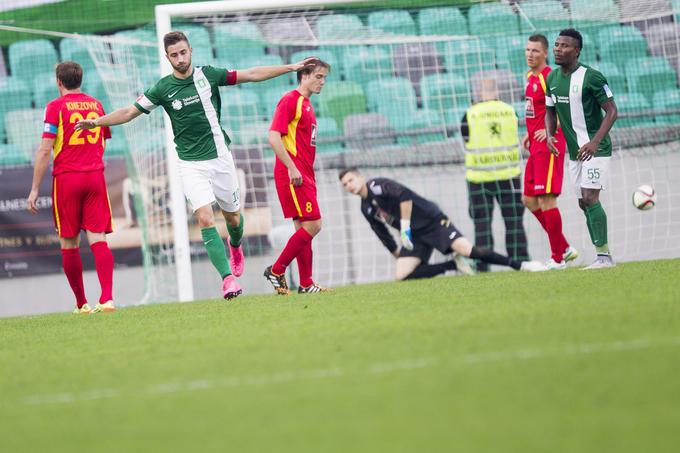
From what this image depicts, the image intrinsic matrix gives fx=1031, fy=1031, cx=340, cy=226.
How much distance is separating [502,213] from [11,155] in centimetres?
627

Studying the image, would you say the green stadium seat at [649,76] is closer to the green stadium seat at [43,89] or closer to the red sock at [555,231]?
the red sock at [555,231]

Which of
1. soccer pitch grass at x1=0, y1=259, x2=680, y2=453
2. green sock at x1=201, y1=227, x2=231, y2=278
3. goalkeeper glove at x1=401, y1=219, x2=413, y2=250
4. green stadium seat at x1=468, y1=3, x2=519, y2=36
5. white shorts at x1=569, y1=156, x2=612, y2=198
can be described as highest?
green stadium seat at x1=468, y1=3, x2=519, y2=36

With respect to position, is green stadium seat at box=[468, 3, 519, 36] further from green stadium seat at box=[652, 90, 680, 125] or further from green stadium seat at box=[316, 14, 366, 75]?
green stadium seat at box=[652, 90, 680, 125]

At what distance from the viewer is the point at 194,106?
8.18m

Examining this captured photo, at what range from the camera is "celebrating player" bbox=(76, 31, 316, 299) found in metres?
8.04

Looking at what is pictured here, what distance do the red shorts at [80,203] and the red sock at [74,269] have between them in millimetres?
165

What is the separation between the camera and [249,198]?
1197cm

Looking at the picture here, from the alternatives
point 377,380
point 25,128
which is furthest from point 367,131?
point 377,380

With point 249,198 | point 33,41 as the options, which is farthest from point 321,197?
point 33,41

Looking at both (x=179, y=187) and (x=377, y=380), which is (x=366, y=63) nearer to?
(x=179, y=187)

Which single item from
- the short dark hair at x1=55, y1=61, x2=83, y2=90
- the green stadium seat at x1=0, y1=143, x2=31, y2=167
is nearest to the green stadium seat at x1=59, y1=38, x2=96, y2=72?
the green stadium seat at x1=0, y1=143, x2=31, y2=167

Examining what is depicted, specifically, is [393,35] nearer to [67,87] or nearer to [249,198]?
[249,198]

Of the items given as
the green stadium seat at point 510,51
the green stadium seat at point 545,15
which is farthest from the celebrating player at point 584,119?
the green stadium seat at point 510,51

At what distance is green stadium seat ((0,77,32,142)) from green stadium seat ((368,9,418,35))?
17.0 feet
